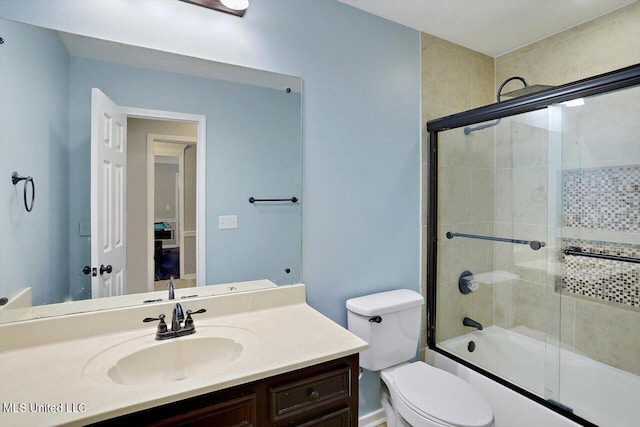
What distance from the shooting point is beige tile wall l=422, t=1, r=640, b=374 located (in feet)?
6.13

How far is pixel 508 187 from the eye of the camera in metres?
2.10

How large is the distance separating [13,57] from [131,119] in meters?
0.39

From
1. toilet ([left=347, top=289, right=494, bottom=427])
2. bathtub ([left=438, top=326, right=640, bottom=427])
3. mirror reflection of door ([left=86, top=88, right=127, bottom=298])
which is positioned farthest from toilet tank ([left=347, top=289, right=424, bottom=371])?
mirror reflection of door ([left=86, top=88, right=127, bottom=298])

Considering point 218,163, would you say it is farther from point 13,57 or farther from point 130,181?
point 13,57

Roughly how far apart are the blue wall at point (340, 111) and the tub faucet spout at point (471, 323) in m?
0.44

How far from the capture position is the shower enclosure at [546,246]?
5.41 ft

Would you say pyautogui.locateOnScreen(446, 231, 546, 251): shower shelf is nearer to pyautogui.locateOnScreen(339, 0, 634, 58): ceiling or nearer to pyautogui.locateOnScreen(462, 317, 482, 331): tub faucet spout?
pyautogui.locateOnScreen(462, 317, 482, 331): tub faucet spout

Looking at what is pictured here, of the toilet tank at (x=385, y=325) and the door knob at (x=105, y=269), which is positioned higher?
the door knob at (x=105, y=269)

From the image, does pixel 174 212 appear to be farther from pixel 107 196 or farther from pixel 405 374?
pixel 405 374

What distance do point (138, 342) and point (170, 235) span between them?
0.43 metres

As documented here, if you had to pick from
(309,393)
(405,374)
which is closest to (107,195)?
(309,393)

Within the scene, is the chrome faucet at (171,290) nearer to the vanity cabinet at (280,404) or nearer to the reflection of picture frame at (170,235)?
the reflection of picture frame at (170,235)

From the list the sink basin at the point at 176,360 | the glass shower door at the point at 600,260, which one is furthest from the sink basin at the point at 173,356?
the glass shower door at the point at 600,260

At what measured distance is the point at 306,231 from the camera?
5.55 feet
